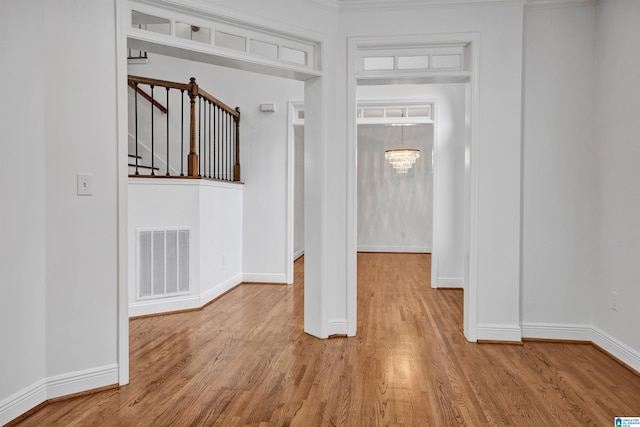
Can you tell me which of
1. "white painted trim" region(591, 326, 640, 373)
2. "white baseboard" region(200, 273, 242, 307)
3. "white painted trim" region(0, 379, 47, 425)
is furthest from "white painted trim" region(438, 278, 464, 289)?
"white painted trim" region(0, 379, 47, 425)

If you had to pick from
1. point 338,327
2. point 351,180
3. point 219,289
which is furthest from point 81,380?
point 219,289

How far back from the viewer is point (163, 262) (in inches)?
164

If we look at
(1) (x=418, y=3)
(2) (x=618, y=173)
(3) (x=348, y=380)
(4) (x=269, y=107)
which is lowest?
(3) (x=348, y=380)

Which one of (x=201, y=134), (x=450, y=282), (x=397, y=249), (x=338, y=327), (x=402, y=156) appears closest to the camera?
(x=338, y=327)

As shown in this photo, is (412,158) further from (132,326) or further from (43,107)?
(43,107)

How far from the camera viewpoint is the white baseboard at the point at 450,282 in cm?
554

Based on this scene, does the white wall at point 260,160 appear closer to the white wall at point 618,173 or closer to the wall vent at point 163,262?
the wall vent at point 163,262

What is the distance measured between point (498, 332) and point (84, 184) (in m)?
3.11

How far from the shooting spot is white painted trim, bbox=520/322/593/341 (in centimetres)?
341

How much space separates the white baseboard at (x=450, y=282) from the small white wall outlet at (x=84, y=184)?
14.1ft

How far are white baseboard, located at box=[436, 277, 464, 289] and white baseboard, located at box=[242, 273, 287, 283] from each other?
2.00 meters

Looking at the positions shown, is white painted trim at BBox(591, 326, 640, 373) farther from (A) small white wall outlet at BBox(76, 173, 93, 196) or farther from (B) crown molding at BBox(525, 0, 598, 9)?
(A) small white wall outlet at BBox(76, 173, 93, 196)

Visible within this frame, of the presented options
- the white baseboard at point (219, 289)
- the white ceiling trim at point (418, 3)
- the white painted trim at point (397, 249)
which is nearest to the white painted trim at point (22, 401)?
the white baseboard at point (219, 289)

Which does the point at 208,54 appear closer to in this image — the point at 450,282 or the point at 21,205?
the point at 21,205
